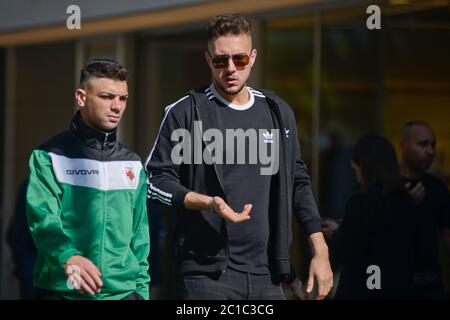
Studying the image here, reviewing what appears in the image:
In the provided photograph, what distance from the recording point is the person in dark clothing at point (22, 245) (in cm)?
959

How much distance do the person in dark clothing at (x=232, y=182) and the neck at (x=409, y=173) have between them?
2.01 m

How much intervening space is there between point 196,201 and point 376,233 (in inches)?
81.7

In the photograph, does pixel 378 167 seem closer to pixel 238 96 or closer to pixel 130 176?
pixel 238 96

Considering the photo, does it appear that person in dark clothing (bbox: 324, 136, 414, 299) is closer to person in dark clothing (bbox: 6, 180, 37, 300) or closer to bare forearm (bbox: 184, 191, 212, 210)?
bare forearm (bbox: 184, 191, 212, 210)

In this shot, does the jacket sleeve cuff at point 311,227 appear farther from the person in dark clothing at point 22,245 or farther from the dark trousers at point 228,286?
the person in dark clothing at point 22,245

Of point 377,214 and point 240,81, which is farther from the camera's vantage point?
point 377,214

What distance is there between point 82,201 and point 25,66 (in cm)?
852

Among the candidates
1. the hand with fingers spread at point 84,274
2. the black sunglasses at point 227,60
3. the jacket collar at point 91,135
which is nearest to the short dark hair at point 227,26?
the black sunglasses at point 227,60

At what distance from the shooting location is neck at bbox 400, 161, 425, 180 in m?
7.26

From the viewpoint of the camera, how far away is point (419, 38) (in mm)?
9227

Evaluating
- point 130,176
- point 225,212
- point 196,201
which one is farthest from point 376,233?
point 225,212
